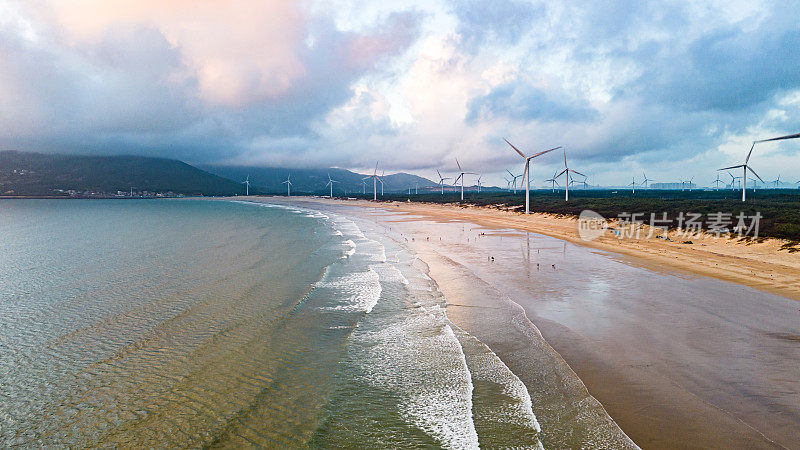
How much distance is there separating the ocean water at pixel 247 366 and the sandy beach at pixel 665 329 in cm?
160

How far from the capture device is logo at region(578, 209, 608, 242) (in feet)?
130

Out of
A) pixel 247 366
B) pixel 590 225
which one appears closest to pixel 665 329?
pixel 247 366

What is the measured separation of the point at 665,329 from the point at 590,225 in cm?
3907

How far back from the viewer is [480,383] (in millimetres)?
8945

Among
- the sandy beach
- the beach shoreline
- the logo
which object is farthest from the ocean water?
the logo

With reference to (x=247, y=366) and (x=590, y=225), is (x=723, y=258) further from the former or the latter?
(x=247, y=366)

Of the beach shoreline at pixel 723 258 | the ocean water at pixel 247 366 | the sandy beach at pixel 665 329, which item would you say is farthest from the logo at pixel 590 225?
the ocean water at pixel 247 366

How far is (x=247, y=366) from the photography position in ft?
33.5

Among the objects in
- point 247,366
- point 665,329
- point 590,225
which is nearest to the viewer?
point 247,366

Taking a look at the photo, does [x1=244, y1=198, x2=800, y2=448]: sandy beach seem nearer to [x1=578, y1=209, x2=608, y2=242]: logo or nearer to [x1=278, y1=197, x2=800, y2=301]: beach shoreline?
[x1=278, y1=197, x2=800, y2=301]: beach shoreline

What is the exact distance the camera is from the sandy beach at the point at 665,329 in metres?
7.33

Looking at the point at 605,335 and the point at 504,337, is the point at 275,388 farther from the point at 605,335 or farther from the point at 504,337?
the point at 605,335

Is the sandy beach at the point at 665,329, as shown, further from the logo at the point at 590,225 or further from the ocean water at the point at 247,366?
the logo at the point at 590,225

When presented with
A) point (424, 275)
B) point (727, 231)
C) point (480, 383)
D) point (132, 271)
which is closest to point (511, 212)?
point (727, 231)
